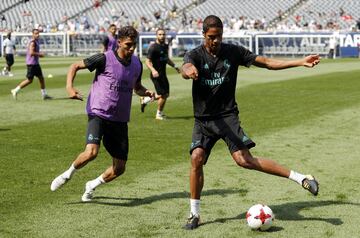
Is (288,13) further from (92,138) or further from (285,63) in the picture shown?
(285,63)

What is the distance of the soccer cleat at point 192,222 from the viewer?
7727mm

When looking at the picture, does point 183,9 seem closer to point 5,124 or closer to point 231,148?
point 5,124

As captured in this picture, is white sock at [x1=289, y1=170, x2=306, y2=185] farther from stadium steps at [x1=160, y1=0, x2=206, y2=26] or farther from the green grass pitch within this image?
stadium steps at [x1=160, y1=0, x2=206, y2=26]

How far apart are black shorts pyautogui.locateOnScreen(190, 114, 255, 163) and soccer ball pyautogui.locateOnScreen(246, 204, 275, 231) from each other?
755mm

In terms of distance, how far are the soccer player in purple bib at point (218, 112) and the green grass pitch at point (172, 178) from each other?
0.53 metres

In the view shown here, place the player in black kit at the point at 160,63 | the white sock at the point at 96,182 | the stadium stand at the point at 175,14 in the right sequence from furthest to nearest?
1. the stadium stand at the point at 175,14
2. the player in black kit at the point at 160,63
3. the white sock at the point at 96,182

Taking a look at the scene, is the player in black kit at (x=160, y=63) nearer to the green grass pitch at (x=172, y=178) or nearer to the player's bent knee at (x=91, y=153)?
the green grass pitch at (x=172, y=178)

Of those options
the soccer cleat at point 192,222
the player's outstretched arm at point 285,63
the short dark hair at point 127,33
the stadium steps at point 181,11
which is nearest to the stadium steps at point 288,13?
the stadium steps at point 181,11

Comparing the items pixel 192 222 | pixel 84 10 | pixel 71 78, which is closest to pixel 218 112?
pixel 192 222

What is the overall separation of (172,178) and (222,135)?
2615 mm

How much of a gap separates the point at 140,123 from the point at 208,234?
9.65m

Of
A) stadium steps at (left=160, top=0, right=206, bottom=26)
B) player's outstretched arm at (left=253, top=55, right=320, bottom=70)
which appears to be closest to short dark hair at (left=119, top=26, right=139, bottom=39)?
player's outstretched arm at (left=253, top=55, right=320, bottom=70)

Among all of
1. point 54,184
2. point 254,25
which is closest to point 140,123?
point 54,184

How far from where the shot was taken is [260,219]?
7.57 m
